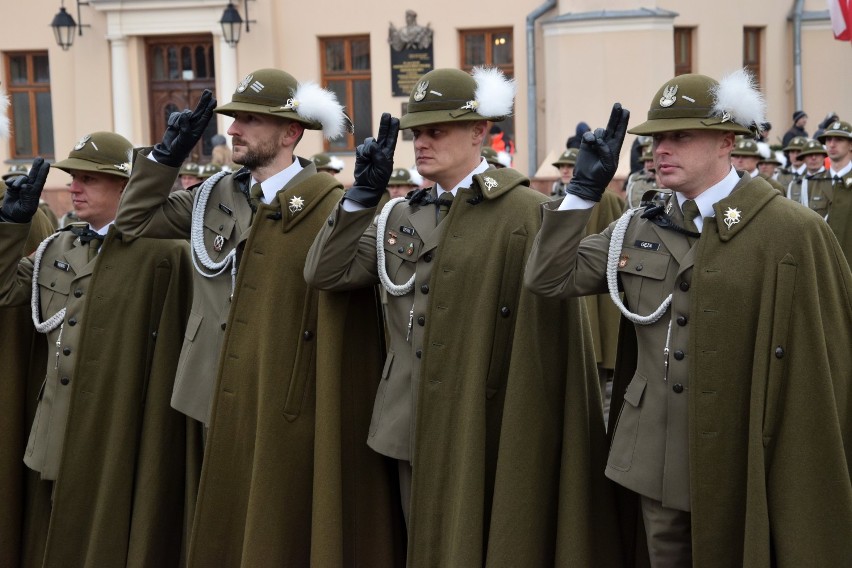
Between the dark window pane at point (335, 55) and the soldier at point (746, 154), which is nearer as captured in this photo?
the soldier at point (746, 154)

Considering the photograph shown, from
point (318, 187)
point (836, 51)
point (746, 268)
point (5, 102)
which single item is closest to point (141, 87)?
point (836, 51)

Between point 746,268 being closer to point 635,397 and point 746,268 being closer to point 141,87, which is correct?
point 635,397

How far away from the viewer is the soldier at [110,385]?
5762 mm

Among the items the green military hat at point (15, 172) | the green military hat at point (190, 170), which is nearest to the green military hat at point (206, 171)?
the green military hat at point (190, 170)

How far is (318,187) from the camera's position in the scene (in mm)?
5441

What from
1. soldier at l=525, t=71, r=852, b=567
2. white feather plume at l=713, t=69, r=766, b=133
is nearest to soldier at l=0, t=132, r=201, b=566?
soldier at l=525, t=71, r=852, b=567

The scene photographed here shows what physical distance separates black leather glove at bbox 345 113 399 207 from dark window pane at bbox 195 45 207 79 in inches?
679

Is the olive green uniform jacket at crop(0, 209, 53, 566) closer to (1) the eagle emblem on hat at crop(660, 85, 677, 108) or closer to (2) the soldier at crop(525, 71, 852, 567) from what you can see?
(2) the soldier at crop(525, 71, 852, 567)

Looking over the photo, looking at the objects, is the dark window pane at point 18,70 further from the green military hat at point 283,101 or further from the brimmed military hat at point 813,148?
the green military hat at point 283,101

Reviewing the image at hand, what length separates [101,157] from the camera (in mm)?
5883

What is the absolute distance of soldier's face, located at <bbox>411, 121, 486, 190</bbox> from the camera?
16.9ft

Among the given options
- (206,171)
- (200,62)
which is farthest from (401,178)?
(200,62)

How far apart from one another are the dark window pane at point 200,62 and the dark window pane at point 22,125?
3.04 meters

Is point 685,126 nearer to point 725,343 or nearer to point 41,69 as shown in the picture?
point 725,343
